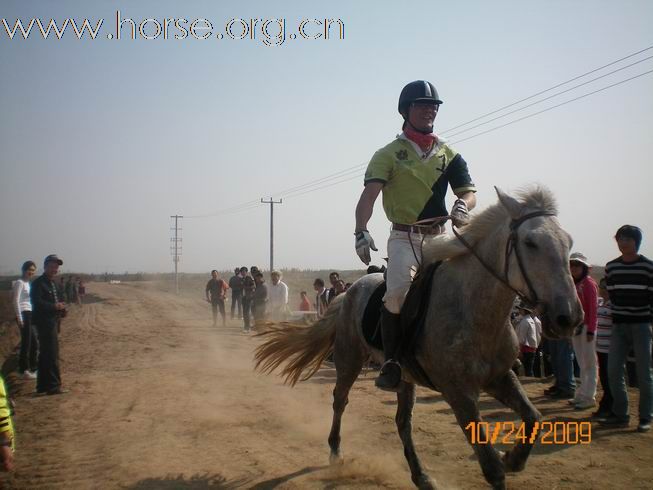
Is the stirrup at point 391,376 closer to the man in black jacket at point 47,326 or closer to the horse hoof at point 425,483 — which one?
the horse hoof at point 425,483

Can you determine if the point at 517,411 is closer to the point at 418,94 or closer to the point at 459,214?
the point at 459,214

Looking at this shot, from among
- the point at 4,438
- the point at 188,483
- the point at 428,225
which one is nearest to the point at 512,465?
the point at 428,225

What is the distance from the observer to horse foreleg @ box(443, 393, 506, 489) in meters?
3.20

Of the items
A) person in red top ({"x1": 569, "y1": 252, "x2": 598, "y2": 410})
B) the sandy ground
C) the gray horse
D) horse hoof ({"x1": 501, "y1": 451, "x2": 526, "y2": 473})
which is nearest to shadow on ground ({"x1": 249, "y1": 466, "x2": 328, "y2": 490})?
the sandy ground

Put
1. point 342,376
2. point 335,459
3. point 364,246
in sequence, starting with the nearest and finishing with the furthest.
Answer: point 364,246 → point 335,459 → point 342,376

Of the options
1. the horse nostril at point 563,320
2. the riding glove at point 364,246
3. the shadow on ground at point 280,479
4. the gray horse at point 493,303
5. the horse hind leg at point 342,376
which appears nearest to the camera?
the horse nostril at point 563,320

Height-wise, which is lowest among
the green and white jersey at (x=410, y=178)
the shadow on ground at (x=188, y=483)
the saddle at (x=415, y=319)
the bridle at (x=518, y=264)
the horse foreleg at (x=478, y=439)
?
the shadow on ground at (x=188, y=483)

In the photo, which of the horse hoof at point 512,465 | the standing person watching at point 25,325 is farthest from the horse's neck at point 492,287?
the standing person watching at point 25,325

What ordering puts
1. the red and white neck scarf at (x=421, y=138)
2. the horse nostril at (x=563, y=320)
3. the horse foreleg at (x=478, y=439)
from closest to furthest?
the horse nostril at (x=563, y=320) < the horse foreleg at (x=478, y=439) < the red and white neck scarf at (x=421, y=138)

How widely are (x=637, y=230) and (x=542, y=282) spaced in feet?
12.5

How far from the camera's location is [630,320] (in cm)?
588

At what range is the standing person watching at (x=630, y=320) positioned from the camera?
582cm

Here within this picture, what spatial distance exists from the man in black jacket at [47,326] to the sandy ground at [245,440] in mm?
341

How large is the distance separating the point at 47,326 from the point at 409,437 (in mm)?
6653
